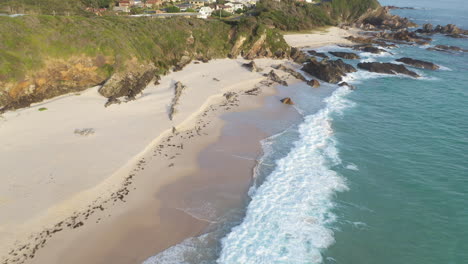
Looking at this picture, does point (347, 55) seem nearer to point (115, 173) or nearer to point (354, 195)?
point (354, 195)

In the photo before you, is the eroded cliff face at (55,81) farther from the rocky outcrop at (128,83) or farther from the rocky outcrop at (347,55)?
the rocky outcrop at (347,55)

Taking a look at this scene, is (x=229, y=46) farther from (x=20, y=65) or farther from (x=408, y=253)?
(x=408, y=253)

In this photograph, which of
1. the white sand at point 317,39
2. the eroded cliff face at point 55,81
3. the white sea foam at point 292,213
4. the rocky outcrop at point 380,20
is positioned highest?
the rocky outcrop at point 380,20

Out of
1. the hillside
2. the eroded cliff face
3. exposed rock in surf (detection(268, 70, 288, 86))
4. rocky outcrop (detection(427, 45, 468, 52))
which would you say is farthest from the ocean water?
rocky outcrop (detection(427, 45, 468, 52))

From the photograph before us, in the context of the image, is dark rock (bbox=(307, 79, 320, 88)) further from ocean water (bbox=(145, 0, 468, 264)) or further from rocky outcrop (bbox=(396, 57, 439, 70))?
rocky outcrop (bbox=(396, 57, 439, 70))

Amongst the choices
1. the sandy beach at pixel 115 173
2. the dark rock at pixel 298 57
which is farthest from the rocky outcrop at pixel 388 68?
the sandy beach at pixel 115 173
